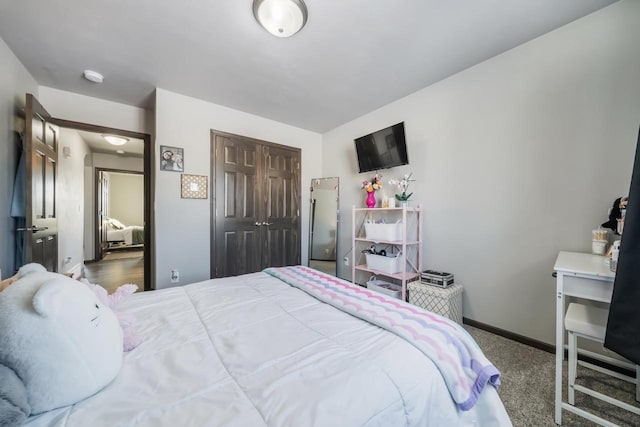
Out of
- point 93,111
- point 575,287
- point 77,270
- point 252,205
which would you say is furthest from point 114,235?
point 575,287

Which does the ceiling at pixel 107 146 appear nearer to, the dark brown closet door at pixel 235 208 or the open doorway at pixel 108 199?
the open doorway at pixel 108 199

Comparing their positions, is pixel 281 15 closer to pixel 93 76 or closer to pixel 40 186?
pixel 93 76

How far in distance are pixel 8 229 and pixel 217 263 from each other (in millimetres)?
1724

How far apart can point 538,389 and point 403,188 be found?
1.95m

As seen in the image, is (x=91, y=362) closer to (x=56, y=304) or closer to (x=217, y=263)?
(x=56, y=304)

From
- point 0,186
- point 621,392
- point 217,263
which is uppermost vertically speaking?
point 0,186

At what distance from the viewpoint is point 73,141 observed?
12.6 ft

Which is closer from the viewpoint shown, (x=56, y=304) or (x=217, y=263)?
(x=56, y=304)

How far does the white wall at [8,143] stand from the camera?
1.88m

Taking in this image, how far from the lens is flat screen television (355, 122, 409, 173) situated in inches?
107

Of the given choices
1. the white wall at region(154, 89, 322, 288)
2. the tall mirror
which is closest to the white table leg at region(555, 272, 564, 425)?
the tall mirror

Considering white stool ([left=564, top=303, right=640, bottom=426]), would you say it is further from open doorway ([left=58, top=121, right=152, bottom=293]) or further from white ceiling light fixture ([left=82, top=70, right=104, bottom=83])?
white ceiling light fixture ([left=82, top=70, right=104, bottom=83])

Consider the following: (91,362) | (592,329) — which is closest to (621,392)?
(592,329)

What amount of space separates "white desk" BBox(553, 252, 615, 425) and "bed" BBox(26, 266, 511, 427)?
66cm
